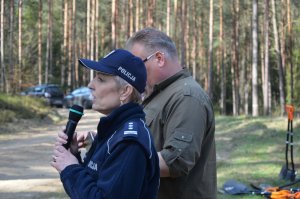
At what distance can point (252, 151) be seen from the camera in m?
14.6

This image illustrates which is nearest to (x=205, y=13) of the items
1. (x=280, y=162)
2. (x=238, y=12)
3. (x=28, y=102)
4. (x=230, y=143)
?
(x=238, y=12)

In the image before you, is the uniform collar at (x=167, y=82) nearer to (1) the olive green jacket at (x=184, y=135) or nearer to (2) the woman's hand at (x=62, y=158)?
(1) the olive green jacket at (x=184, y=135)

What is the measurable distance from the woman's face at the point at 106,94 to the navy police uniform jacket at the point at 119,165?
0.08 m

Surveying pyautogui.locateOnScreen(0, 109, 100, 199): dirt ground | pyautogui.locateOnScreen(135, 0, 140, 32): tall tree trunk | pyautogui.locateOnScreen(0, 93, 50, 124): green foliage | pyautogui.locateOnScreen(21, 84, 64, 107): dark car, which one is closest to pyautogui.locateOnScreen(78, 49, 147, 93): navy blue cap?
pyautogui.locateOnScreen(0, 109, 100, 199): dirt ground

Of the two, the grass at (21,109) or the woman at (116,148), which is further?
the grass at (21,109)

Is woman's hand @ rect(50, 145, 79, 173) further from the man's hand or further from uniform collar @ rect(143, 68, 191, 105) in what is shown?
uniform collar @ rect(143, 68, 191, 105)

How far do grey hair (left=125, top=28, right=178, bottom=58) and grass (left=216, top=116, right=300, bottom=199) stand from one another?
213 inches

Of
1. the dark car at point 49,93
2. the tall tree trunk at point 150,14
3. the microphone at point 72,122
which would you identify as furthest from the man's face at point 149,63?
the tall tree trunk at point 150,14

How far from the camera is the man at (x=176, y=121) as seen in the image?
→ 10.5 feet

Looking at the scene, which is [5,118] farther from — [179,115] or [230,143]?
[179,115]

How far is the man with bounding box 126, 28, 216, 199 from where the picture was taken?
3.19 meters

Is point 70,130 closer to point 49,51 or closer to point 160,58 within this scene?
point 160,58

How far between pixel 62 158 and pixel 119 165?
0.35 meters

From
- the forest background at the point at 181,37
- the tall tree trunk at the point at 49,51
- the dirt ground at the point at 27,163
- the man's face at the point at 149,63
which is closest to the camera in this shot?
the man's face at the point at 149,63
